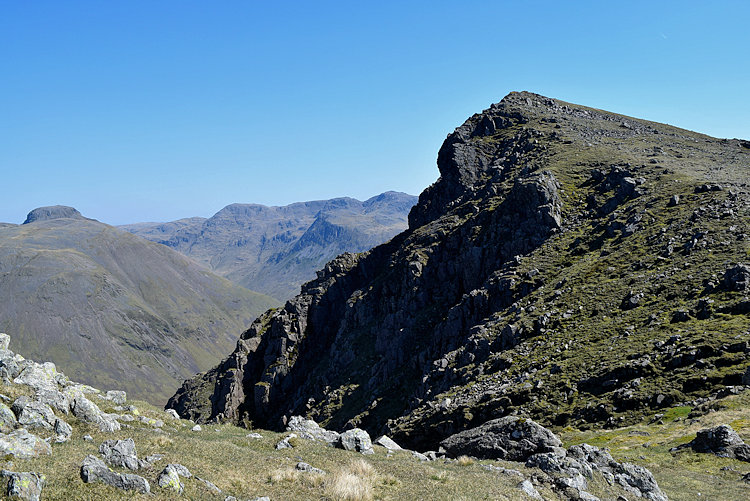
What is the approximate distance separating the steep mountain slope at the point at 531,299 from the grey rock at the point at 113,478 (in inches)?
1600

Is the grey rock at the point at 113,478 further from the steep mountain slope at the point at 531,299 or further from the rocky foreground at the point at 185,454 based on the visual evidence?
the steep mountain slope at the point at 531,299

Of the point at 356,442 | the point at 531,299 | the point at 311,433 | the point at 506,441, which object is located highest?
the point at 531,299

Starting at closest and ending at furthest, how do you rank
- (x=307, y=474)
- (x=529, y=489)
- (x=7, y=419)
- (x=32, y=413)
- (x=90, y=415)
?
1. (x=7, y=419)
2. (x=307, y=474)
3. (x=32, y=413)
4. (x=529, y=489)
5. (x=90, y=415)

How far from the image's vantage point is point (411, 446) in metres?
56.7

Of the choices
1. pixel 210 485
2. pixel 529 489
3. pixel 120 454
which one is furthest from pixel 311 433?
Answer: pixel 529 489

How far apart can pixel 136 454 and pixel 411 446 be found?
42115 mm

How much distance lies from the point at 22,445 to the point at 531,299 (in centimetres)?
6574

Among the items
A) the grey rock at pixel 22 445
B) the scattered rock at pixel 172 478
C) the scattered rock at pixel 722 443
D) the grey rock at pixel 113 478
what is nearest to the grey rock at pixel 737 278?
the scattered rock at pixel 722 443

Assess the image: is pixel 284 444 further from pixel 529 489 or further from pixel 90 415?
pixel 529 489

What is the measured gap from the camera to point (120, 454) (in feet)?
63.7

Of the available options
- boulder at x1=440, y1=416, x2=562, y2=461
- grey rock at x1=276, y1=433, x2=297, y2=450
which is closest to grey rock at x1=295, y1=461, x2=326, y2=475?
grey rock at x1=276, y1=433, x2=297, y2=450

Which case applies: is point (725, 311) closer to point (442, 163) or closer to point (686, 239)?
point (686, 239)

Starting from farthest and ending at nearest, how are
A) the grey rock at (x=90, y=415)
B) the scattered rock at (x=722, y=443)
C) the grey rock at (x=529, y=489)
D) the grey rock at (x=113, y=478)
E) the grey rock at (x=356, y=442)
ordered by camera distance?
the scattered rock at (x=722, y=443), the grey rock at (x=356, y=442), the grey rock at (x=90, y=415), the grey rock at (x=529, y=489), the grey rock at (x=113, y=478)

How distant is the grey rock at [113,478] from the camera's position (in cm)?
1697
